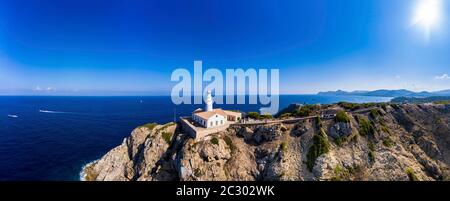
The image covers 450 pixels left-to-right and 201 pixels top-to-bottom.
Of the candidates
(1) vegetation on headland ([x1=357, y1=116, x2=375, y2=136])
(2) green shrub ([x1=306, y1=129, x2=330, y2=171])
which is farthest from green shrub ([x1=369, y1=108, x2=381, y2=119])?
(2) green shrub ([x1=306, y1=129, x2=330, y2=171])

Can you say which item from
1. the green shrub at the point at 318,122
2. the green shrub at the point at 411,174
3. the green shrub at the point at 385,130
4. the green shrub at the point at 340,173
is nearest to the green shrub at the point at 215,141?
the green shrub at the point at 318,122

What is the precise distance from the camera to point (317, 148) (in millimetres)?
38156

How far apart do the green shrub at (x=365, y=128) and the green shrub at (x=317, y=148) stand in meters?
8.02

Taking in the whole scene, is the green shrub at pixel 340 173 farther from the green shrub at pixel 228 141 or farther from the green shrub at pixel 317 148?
the green shrub at pixel 228 141

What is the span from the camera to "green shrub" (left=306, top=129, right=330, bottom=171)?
37125 millimetres

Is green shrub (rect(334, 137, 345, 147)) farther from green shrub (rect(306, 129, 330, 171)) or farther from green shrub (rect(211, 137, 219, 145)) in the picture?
green shrub (rect(211, 137, 219, 145))

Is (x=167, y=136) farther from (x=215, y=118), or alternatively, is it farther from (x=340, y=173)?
(x=340, y=173)

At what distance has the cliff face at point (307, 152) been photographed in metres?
36.2

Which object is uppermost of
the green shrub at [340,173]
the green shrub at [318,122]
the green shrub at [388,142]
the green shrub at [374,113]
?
the green shrub at [374,113]

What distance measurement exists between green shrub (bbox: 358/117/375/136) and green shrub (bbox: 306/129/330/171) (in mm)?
8015

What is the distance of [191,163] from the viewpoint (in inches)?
1454
